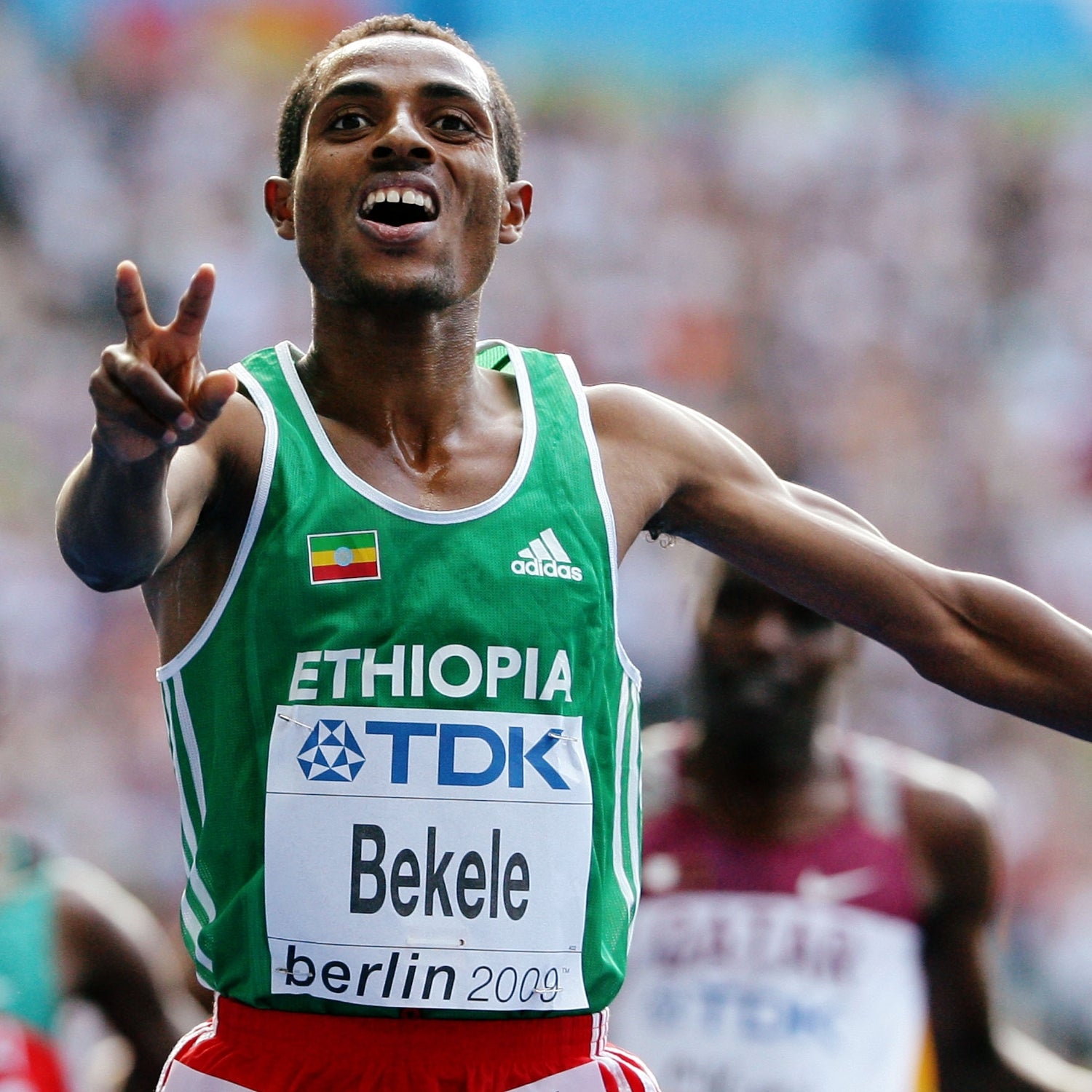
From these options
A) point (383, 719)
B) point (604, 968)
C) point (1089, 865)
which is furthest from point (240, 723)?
point (1089, 865)

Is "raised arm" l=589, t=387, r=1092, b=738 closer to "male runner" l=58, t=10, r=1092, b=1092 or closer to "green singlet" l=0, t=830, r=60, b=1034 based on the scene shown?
"male runner" l=58, t=10, r=1092, b=1092

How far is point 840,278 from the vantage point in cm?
1095

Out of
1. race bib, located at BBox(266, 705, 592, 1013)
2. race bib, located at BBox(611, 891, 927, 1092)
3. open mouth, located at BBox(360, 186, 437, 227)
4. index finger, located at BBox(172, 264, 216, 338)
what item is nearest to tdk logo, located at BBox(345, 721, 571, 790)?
race bib, located at BBox(266, 705, 592, 1013)

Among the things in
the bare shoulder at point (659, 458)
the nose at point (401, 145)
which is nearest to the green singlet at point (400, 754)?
the bare shoulder at point (659, 458)

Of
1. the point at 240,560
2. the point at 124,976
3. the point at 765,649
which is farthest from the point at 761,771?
the point at 240,560

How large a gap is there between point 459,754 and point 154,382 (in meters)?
0.79

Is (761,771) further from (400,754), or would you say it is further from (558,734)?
(400,754)

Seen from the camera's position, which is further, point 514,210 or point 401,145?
point 514,210

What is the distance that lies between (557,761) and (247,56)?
9.11 meters

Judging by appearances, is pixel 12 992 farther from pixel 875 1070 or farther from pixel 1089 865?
pixel 1089 865

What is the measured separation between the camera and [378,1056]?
268 centimetres

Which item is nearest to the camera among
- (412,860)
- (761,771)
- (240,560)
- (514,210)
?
(412,860)

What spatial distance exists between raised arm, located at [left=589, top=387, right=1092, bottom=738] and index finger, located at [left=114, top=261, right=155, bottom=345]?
37.6 inches

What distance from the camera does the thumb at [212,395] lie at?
7.35 ft
